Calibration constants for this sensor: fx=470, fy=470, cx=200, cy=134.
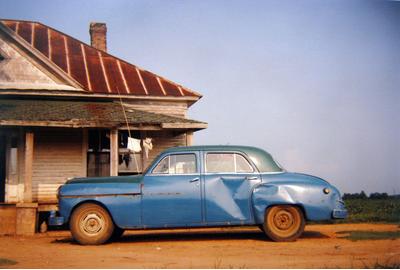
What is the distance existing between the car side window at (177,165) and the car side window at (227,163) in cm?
26

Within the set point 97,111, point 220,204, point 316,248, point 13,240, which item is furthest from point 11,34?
point 316,248

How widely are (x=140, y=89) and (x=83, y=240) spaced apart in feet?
25.7

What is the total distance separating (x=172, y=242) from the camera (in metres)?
7.73

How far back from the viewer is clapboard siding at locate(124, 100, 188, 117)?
14.6 m

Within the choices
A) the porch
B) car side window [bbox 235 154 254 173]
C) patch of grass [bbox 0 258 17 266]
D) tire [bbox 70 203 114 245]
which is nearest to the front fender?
car side window [bbox 235 154 254 173]

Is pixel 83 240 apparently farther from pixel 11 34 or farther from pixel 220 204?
pixel 11 34

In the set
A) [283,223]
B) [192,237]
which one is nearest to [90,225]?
[192,237]

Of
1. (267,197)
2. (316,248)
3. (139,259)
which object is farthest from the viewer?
(267,197)

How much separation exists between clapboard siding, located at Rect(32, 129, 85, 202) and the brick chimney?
514cm

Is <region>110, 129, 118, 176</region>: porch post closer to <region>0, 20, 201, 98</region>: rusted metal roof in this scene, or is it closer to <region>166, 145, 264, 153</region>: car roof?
<region>0, 20, 201, 98</region>: rusted metal roof

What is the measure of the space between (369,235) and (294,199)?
2098 mm

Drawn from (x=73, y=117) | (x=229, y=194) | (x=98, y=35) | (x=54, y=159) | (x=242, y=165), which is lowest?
(x=229, y=194)

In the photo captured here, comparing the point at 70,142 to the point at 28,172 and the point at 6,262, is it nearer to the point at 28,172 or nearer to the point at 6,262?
the point at 28,172

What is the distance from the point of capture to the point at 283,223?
741 cm
